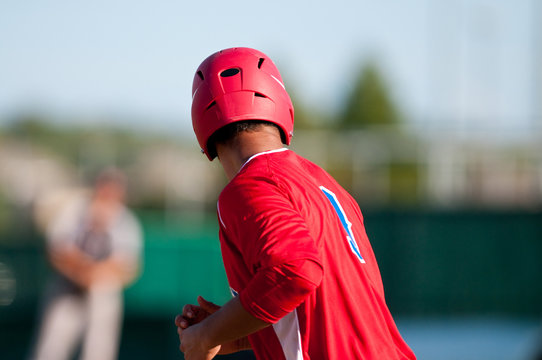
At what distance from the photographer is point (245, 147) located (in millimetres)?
2662

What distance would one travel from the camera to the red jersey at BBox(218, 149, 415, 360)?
2.26 meters

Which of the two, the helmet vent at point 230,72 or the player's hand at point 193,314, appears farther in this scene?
the helmet vent at point 230,72

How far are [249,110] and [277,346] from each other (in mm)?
839

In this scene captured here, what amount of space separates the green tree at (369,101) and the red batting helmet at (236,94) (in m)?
59.3

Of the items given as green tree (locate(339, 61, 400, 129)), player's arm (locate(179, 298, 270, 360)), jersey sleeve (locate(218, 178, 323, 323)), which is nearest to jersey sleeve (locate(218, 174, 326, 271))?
jersey sleeve (locate(218, 178, 323, 323))

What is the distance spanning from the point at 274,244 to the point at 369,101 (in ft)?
199

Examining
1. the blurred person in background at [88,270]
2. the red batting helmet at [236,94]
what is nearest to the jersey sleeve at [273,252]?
the red batting helmet at [236,94]

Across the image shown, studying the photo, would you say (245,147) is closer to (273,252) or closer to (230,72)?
(230,72)

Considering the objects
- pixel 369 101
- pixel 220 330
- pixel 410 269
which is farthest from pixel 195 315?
pixel 369 101

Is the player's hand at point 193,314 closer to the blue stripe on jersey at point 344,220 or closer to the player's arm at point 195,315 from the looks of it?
the player's arm at point 195,315

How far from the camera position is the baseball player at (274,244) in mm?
2277

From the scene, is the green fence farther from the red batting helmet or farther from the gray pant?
the red batting helmet

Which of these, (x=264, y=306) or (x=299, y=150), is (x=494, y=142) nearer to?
(x=299, y=150)

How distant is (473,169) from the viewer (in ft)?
Answer: 60.8
